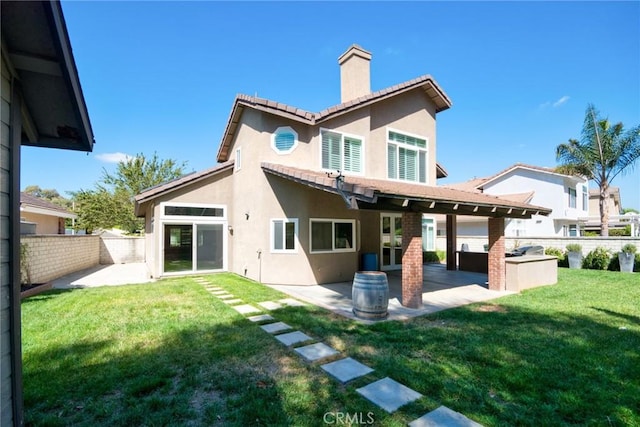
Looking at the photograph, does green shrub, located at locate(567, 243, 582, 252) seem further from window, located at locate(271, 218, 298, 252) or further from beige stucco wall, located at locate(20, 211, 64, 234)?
beige stucco wall, located at locate(20, 211, 64, 234)

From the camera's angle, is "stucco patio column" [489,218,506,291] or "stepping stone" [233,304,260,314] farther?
"stucco patio column" [489,218,506,291]

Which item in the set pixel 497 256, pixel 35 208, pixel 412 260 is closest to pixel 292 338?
pixel 412 260

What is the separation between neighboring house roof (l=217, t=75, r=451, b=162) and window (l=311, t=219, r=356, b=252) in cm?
390

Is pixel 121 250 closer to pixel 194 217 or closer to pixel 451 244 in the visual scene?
pixel 194 217

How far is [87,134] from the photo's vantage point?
12.6 ft

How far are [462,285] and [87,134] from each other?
1230cm

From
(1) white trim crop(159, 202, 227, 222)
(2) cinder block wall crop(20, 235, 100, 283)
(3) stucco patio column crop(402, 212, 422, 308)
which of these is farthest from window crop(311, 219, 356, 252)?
(2) cinder block wall crop(20, 235, 100, 283)

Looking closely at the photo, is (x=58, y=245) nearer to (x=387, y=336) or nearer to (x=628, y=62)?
(x=387, y=336)

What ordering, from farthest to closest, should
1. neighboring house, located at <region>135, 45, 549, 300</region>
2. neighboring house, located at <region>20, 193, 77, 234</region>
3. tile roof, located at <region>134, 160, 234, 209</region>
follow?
neighboring house, located at <region>20, 193, 77, 234</region> < tile roof, located at <region>134, 160, 234, 209</region> < neighboring house, located at <region>135, 45, 549, 300</region>

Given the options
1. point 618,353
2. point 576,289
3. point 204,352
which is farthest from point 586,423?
point 576,289

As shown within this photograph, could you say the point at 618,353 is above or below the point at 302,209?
below

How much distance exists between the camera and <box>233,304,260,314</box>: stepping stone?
7.90m

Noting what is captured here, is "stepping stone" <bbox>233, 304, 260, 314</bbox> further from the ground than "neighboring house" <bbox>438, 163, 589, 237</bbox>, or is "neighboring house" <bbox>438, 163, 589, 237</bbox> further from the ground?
"neighboring house" <bbox>438, 163, 589, 237</bbox>

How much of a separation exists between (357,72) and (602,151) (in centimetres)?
1867
